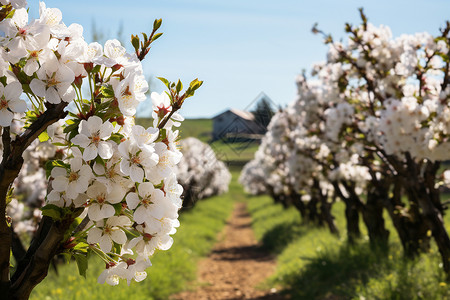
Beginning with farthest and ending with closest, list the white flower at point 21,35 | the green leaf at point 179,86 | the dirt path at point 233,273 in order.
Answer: the dirt path at point 233,273, the green leaf at point 179,86, the white flower at point 21,35

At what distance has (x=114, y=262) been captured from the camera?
6.61 feet

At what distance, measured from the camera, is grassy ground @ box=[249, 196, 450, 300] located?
534 cm

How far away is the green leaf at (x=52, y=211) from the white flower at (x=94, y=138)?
319mm

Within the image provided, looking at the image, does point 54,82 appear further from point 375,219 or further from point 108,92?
point 375,219

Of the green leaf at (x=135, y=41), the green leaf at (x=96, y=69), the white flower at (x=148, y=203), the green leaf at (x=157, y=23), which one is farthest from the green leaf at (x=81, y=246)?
the green leaf at (x=157, y=23)

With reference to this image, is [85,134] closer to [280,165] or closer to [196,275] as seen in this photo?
[196,275]

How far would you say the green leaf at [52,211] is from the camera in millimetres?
1825

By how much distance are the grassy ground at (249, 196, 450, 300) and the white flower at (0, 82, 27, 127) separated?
4.80 meters

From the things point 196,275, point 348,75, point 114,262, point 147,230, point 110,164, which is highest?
point 348,75

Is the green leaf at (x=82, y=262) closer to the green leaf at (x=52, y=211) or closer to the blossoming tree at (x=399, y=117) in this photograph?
the green leaf at (x=52, y=211)

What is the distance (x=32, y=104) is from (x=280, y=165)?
569 inches

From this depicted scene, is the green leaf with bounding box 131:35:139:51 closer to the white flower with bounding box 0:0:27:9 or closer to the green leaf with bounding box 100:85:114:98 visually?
the green leaf with bounding box 100:85:114:98

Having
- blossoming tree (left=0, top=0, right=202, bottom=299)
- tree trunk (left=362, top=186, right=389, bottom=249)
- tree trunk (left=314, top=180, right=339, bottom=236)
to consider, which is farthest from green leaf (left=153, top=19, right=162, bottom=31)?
tree trunk (left=314, top=180, right=339, bottom=236)

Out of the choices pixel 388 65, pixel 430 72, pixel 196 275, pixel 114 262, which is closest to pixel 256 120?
pixel 388 65
